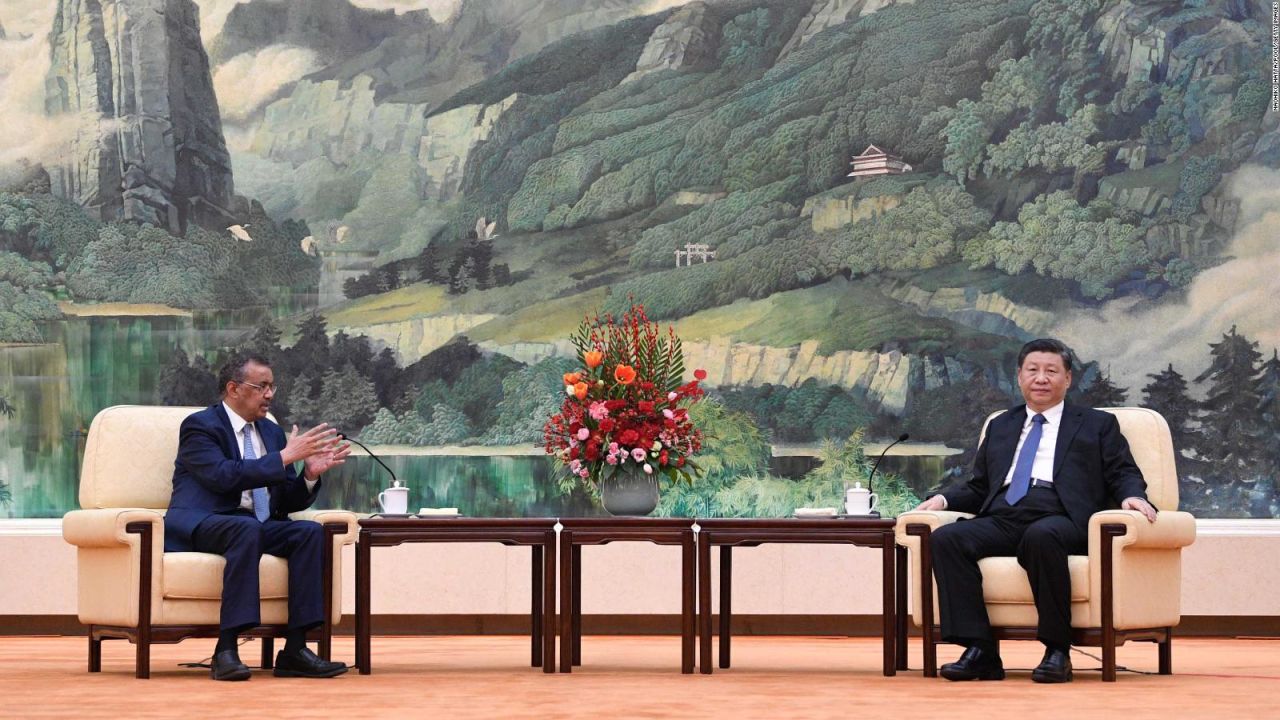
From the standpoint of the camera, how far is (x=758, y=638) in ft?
24.1

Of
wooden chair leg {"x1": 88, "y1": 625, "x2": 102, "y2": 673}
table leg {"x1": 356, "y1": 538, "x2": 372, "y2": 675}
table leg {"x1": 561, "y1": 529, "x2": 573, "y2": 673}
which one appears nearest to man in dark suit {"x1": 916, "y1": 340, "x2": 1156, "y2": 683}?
table leg {"x1": 561, "y1": 529, "x2": 573, "y2": 673}

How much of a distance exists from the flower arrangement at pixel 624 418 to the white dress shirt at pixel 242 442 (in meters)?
0.91

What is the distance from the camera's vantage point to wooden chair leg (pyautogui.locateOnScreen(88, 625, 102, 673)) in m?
5.23

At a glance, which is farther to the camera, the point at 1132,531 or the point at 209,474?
the point at 209,474

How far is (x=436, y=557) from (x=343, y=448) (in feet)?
6.97

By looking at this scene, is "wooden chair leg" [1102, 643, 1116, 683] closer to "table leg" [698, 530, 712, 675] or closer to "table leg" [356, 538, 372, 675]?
"table leg" [698, 530, 712, 675]

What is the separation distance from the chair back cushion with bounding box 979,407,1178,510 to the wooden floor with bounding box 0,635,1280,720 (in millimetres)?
590

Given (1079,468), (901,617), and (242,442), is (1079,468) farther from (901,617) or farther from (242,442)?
(242,442)

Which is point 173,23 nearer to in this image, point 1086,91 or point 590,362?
point 590,362

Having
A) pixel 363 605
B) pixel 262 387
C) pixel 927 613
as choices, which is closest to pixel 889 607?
pixel 927 613

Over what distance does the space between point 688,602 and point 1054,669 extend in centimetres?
113

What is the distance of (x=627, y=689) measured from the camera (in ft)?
15.0

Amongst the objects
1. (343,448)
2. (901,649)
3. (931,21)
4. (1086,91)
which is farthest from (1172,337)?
(343,448)

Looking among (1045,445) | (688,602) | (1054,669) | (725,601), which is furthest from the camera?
(725,601)
